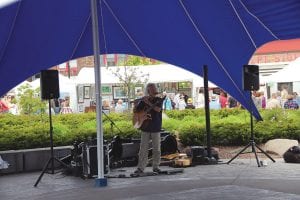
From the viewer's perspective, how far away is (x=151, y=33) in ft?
41.8

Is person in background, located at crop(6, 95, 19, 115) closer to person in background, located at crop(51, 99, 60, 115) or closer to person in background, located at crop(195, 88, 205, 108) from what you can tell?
person in background, located at crop(51, 99, 60, 115)

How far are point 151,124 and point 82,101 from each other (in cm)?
1881

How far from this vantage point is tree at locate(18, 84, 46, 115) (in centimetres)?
2205

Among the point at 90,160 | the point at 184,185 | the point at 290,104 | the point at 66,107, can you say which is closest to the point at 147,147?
the point at 90,160

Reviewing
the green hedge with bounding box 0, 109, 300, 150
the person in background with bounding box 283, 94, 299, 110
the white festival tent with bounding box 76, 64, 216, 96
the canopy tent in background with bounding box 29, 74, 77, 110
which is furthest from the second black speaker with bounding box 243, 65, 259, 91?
the canopy tent in background with bounding box 29, 74, 77, 110

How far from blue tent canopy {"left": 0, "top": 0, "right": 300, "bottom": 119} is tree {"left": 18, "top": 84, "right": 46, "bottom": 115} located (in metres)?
8.90

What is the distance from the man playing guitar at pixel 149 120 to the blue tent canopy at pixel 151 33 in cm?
191

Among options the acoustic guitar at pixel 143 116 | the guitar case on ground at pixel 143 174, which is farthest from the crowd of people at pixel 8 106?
the acoustic guitar at pixel 143 116

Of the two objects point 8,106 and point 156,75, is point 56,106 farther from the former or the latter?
point 156,75

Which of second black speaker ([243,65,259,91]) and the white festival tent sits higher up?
the white festival tent

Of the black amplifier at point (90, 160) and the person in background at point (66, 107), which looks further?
the person in background at point (66, 107)

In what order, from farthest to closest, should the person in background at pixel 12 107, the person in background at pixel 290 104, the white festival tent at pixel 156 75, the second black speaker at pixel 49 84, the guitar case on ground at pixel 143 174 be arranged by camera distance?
the white festival tent at pixel 156 75, the person in background at pixel 12 107, the person in background at pixel 290 104, the second black speaker at pixel 49 84, the guitar case on ground at pixel 143 174

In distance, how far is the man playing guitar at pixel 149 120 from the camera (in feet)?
36.5

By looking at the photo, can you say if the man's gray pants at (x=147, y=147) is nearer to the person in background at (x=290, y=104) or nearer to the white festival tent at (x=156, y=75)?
the person in background at (x=290, y=104)
